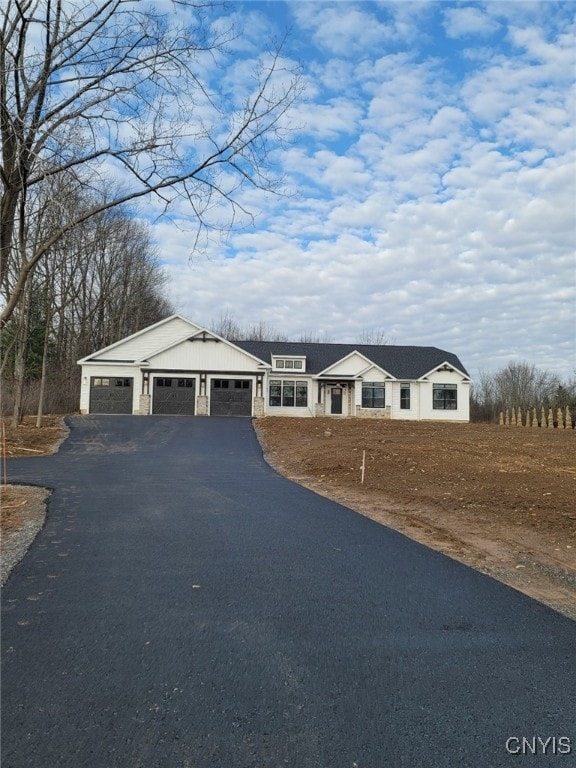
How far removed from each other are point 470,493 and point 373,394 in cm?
2424

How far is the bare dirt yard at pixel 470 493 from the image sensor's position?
5676 millimetres

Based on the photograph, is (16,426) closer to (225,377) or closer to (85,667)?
(225,377)

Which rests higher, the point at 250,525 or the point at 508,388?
the point at 508,388

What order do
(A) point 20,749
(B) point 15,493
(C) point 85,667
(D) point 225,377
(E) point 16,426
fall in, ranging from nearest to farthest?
(A) point 20,749 → (C) point 85,667 → (B) point 15,493 → (E) point 16,426 → (D) point 225,377

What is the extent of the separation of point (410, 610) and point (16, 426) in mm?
22792

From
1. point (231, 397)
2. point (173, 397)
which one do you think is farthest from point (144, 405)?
point (231, 397)

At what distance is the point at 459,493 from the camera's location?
9789 mm

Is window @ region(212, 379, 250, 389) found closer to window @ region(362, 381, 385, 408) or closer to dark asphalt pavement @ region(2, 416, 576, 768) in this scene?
window @ region(362, 381, 385, 408)

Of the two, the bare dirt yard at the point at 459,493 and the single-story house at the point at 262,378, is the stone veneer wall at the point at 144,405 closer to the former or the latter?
the single-story house at the point at 262,378

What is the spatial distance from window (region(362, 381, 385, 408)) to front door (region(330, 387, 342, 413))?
1620 millimetres

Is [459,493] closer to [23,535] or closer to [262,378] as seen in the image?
[23,535]

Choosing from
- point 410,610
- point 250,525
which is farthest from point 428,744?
point 250,525

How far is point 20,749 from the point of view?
7.56 feet

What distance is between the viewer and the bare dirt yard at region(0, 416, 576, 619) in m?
5.77
